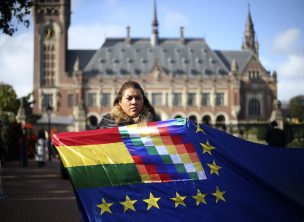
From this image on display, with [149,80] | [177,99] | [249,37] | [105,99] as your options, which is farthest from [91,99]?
[249,37]

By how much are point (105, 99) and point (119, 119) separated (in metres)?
61.6

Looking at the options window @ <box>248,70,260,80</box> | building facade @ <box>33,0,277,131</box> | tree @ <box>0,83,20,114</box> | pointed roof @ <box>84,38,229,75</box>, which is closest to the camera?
tree @ <box>0,83,20,114</box>

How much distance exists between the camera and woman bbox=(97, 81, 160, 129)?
4273 mm

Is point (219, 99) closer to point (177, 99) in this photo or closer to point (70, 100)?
point (177, 99)

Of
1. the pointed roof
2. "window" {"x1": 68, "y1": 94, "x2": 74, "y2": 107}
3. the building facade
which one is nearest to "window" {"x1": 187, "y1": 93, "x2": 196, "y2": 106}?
the building facade

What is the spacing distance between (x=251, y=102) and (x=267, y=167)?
63401mm

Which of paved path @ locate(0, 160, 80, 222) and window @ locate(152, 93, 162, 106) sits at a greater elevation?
window @ locate(152, 93, 162, 106)

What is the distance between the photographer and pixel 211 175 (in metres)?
4.25

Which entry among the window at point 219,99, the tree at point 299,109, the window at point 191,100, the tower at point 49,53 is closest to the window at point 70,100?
the tower at point 49,53

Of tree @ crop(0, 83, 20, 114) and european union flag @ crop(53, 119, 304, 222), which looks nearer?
european union flag @ crop(53, 119, 304, 222)

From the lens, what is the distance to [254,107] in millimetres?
66375

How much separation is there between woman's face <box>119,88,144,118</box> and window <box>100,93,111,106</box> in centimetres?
6144

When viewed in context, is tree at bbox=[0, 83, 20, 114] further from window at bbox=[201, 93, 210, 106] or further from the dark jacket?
the dark jacket

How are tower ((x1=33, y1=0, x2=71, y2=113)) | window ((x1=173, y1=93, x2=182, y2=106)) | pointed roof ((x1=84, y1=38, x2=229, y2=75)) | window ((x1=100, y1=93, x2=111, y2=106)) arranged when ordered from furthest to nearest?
pointed roof ((x1=84, y1=38, x2=229, y2=75))
window ((x1=173, y1=93, x2=182, y2=106))
window ((x1=100, y1=93, x2=111, y2=106))
tower ((x1=33, y1=0, x2=71, y2=113))
